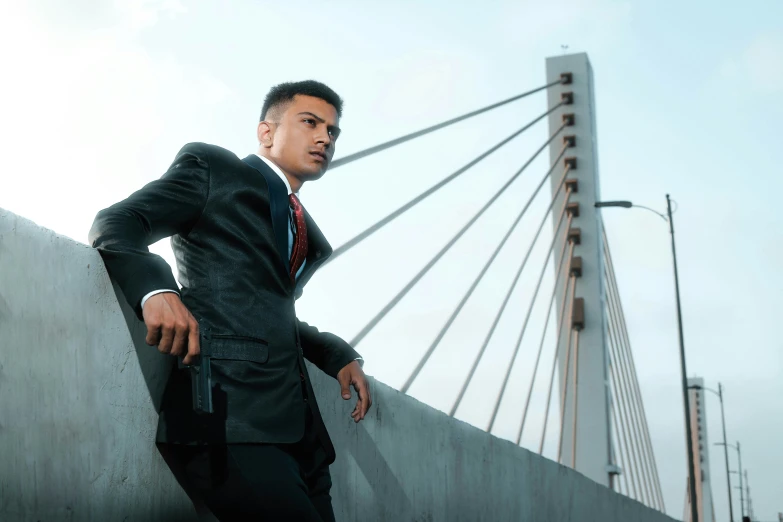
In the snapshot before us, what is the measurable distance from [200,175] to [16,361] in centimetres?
49

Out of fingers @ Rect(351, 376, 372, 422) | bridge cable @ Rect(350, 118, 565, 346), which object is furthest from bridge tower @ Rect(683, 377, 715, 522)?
fingers @ Rect(351, 376, 372, 422)

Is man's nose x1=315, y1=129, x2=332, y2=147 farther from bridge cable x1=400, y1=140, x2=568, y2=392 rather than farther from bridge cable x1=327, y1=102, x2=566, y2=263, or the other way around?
bridge cable x1=400, y1=140, x2=568, y2=392

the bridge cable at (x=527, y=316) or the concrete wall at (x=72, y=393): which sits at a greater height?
the bridge cable at (x=527, y=316)

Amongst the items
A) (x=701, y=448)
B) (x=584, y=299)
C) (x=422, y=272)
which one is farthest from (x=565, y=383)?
(x=701, y=448)

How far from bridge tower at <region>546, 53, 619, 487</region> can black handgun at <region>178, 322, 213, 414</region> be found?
22.7 feet

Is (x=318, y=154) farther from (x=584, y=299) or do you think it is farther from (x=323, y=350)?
(x=584, y=299)

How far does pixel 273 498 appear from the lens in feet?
5.90

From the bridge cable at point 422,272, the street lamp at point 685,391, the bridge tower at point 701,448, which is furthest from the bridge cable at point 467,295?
the bridge tower at point 701,448

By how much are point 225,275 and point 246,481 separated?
1.28 ft

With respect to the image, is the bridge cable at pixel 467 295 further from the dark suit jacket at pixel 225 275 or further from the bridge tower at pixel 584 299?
the dark suit jacket at pixel 225 275

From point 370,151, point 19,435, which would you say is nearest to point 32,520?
point 19,435

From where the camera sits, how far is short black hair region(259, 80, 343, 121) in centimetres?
237

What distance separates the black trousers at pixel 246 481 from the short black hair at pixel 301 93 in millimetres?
860

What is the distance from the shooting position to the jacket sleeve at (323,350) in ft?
8.10
